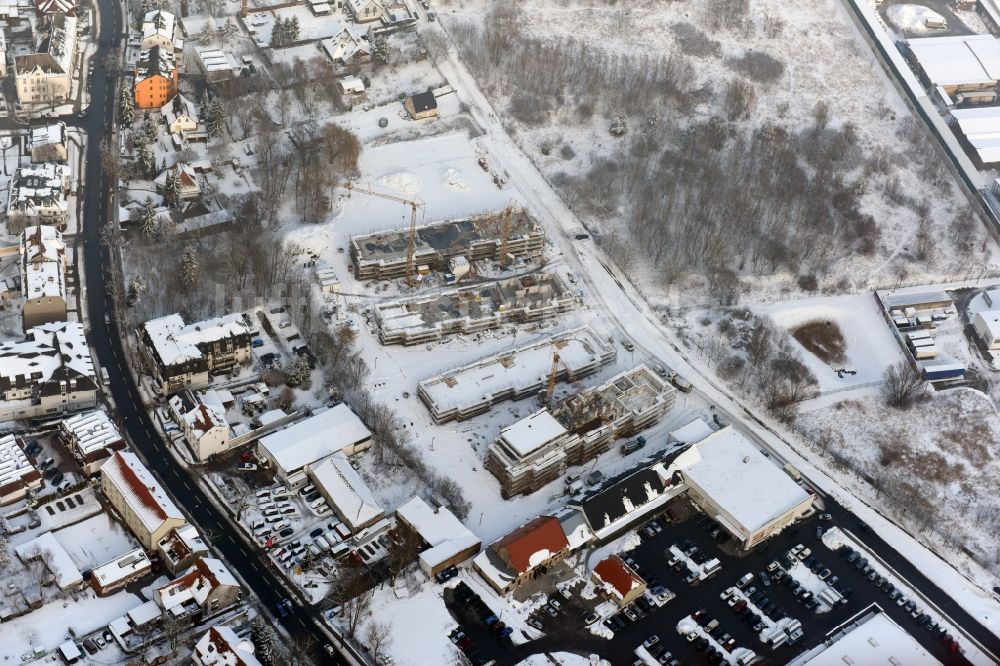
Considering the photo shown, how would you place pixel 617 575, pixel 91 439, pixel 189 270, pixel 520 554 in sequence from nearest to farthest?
pixel 520 554, pixel 617 575, pixel 91 439, pixel 189 270

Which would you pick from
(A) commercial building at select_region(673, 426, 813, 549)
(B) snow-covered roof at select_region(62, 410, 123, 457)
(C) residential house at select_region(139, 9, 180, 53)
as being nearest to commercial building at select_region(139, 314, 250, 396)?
(B) snow-covered roof at select_region(62, 410, 123, 457)

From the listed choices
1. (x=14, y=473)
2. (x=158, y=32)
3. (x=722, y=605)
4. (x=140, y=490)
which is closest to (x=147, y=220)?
(x=14, y=473)

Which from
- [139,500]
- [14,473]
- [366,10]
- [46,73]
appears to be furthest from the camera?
[366,10]

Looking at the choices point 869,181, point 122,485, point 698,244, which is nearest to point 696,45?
point 869,181

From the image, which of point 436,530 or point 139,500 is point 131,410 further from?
point 436,530

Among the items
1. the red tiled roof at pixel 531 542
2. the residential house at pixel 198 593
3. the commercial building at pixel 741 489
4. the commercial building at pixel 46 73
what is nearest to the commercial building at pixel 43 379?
the residential house at pixel 198 593

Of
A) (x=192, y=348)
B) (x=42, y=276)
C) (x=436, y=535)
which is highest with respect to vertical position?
(x=42, y=276)

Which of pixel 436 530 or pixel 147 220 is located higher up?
pixel 147 220

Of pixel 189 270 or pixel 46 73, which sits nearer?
pixel 189 270
